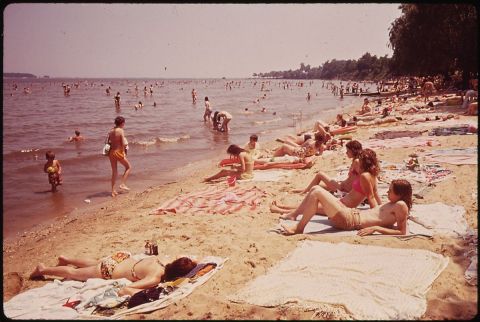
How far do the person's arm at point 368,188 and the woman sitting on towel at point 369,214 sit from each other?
18 centimetres

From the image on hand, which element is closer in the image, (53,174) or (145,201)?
(145,201)

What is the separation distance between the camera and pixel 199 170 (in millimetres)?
11891

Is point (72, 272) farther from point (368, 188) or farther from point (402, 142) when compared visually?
point (402, 142)

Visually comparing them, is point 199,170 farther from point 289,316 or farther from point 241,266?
point 289,316

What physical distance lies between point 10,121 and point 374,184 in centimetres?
2547

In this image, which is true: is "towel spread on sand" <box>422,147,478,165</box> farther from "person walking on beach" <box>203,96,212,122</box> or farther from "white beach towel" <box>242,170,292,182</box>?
"person walking on beach" <box>203,96,212,122</box>

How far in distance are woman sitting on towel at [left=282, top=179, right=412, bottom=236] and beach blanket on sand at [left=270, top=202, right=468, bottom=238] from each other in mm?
104

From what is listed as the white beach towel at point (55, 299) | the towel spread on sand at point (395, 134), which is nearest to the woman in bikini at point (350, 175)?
the white beach towel at point (55, 299)

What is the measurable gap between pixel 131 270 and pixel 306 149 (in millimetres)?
7048

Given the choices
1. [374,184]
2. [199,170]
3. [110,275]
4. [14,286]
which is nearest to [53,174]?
[199,170]

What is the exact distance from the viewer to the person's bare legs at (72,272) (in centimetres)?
435

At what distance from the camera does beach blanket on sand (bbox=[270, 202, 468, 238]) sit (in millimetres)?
4891

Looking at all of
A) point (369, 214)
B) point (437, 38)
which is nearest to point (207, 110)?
point (437, 38)

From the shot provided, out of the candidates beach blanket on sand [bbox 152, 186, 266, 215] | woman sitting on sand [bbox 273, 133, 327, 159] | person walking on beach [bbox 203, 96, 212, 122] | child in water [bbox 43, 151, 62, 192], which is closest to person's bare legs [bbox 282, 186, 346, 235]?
beach blanket on sand [bbox 152, 186, 266, 215]
